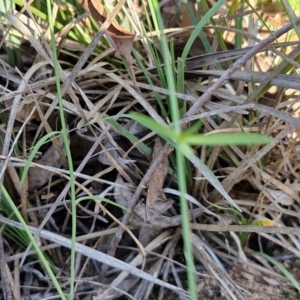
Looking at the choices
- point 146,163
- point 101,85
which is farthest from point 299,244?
point 101,85

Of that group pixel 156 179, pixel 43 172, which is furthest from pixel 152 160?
pixel 43 172

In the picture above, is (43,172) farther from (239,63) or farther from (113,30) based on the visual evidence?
(239,63)

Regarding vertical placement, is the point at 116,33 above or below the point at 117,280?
above

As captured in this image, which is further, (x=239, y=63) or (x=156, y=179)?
(x=156, y=179)

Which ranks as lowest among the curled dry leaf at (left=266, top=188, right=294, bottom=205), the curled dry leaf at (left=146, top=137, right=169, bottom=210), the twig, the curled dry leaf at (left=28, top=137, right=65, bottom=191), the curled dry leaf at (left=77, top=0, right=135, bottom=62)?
the curled dry leaf at (left=266, top=188, right=294, bottom=205)

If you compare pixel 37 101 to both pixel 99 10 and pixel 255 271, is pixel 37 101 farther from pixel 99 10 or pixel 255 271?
pixel 255 271

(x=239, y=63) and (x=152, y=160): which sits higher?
(x=239, y=63)

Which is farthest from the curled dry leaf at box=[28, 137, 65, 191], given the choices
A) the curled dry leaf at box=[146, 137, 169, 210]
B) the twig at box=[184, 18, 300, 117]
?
the twig at box=[184, 18, 300, 117]

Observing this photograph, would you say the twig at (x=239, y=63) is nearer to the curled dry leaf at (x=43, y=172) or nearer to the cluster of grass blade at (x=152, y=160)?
the cluster of grass blade at (x=152, y=160)

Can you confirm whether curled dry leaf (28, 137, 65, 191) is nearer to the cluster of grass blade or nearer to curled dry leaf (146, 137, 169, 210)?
the cluster of grass blade

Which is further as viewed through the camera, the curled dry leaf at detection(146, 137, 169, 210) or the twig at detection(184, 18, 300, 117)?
the curled dry leaf at detection(146, 137, 169, 210)

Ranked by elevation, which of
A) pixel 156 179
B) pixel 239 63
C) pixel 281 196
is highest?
pixel 239 63
